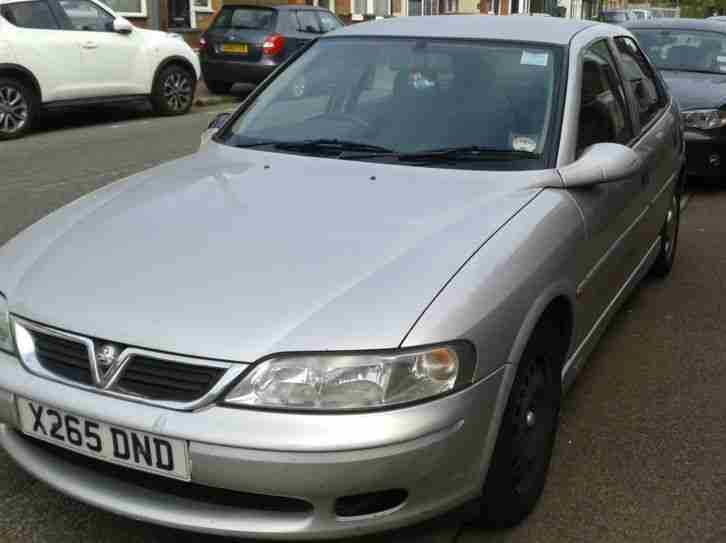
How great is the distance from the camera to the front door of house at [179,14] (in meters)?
21.4

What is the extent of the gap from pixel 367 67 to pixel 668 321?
7.25ft

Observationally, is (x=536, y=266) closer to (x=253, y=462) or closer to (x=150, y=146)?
(x=253, y=462)

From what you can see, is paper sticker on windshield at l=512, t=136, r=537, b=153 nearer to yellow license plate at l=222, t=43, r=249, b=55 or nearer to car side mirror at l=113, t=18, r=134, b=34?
car side mirror at l=113, t=18, r=134, b=34

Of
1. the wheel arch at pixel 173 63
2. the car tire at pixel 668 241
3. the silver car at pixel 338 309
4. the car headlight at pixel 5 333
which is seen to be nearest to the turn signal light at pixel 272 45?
the wheel arch at pixel 173 63

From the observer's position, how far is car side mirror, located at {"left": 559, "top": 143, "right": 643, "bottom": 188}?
3.41 m

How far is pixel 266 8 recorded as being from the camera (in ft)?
53.1

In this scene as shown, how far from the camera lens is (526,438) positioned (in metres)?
3.03

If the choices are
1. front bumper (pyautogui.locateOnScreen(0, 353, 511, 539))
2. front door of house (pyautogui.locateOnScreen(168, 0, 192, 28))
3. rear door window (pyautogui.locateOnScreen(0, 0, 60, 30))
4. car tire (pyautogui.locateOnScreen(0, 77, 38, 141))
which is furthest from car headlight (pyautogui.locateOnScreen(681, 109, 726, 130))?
front door of house (pyautogui.locateOnScreen(168, 0, 192, 28))

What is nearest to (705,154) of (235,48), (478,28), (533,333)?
(478,28)

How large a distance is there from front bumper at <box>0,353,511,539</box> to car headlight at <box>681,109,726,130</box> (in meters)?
6.36

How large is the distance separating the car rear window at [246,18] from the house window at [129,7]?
407 centimetres

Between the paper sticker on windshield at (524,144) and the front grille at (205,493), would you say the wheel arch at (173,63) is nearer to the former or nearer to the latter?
the paper sticker on windshield at (524,144)

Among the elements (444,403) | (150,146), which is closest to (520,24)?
(444,403)

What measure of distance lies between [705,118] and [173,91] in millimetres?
7710
